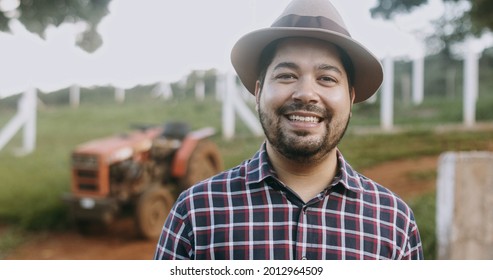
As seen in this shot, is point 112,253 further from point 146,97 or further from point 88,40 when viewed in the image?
point 146,97

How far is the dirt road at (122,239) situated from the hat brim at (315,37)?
194cm

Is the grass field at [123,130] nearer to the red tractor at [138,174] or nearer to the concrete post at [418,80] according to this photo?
the concrete post at [418,80]

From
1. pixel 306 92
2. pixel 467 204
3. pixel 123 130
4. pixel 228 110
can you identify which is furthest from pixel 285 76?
pixel 123 130

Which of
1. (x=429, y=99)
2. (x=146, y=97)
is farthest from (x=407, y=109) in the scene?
(x=146, y=97)

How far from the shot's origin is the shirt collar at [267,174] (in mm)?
988

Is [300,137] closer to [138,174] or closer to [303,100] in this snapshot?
[303,100]

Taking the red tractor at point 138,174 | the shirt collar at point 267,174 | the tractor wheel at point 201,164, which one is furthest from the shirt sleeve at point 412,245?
the tractor wheel at point 201,164

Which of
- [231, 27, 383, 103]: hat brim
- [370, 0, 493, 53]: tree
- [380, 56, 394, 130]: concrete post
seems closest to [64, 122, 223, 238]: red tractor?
[370, 0, 493, 53]: tree

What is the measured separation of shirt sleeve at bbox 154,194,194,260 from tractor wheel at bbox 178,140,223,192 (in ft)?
7.69

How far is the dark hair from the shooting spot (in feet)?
3.32

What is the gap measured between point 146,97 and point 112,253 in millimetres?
1929

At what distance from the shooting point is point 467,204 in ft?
7.50

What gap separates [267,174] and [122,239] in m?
2.45
